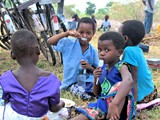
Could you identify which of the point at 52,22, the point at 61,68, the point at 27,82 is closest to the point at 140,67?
the point at 27,82

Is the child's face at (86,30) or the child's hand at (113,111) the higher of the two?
the child's face at (86,30)

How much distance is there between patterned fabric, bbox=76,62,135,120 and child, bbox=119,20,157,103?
0.34 m

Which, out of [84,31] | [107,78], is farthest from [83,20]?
[107,78]

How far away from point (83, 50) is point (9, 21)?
59.4 inches

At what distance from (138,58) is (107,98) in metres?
0.60

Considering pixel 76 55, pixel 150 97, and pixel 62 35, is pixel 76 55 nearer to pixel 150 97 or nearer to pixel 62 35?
pixel 62 35

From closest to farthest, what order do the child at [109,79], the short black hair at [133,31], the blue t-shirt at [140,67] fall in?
the child at [109,79] → the blue t-shirt at [140,67] → the short black hair at [133,31]

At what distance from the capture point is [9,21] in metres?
4.18

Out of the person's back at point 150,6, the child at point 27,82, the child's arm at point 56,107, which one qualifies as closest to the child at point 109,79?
the child's arm at point 56,107

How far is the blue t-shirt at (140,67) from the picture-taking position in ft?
8.59

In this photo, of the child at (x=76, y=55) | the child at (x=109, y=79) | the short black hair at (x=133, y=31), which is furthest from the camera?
the child at (x=76, y=55)

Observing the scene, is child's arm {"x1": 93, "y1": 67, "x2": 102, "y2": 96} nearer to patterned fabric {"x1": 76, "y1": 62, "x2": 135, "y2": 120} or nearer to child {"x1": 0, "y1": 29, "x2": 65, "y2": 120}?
Answer: patterned fabric {"x1": 76, "y1": 62, "x2": 135, "y2": 120}

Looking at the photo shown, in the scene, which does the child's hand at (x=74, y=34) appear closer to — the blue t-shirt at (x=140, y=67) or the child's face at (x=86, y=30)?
the child's face at (x=86, y=30)

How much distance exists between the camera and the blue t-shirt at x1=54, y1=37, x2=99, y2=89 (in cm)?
311
